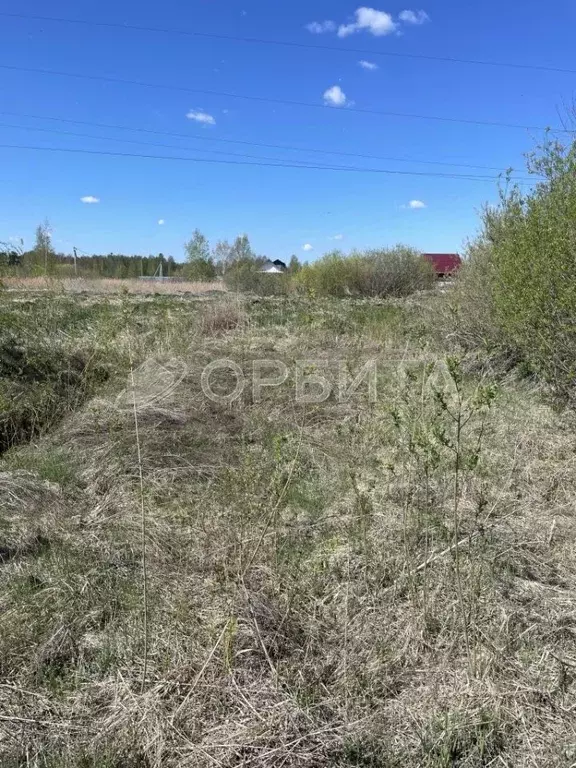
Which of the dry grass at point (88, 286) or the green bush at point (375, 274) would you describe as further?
the green bush at point (375, 274)

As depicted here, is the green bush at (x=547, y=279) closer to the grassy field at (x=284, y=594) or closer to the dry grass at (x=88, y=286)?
the grassy field at (x=284, y=594)

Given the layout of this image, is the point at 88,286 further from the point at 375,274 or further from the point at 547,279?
the point at 547,279

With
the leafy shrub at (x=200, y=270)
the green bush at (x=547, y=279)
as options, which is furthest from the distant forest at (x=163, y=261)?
the green bush at (x=547, y=279)

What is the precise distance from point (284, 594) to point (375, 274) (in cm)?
2177

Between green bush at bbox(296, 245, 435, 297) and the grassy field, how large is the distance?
18482 millimetres

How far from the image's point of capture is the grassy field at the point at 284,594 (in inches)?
70.7

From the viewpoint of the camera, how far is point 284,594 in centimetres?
253

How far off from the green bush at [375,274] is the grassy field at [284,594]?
1848cm

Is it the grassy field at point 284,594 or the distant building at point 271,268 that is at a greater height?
the distant building at point 271,268

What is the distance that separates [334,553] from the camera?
2.88m

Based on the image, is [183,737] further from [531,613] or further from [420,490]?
[420,490]

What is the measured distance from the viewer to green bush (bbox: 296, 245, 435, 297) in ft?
74.2

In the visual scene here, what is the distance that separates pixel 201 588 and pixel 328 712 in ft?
2.94

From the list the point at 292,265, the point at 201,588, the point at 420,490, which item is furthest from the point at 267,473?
the point at 292,265
